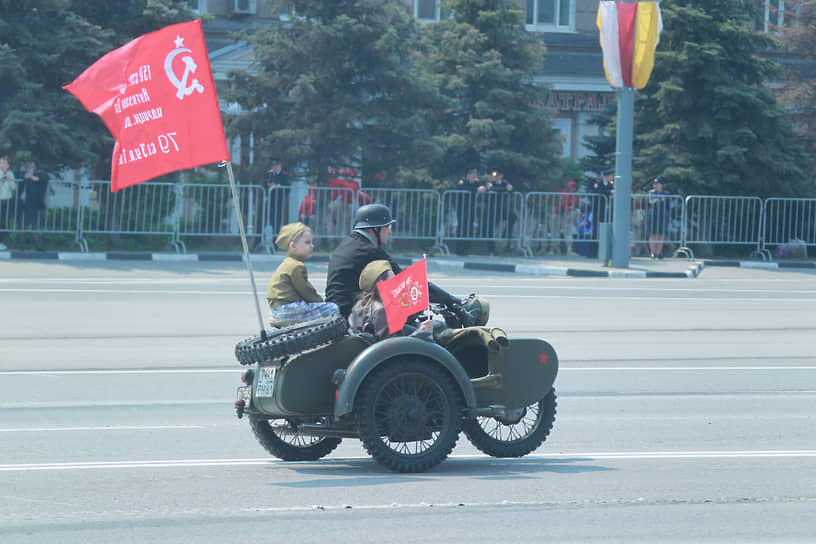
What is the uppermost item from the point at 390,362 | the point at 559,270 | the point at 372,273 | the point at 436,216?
the point at 436,216

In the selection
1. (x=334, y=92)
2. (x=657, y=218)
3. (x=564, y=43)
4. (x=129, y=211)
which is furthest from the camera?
(x=564, y=43)

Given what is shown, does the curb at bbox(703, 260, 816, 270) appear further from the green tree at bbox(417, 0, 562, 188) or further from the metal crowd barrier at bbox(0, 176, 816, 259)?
the green tree at bbox(417, 0, 562, 188)

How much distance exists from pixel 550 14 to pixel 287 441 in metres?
35.0

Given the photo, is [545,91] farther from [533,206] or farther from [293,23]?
[293,23]

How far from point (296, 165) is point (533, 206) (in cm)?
579

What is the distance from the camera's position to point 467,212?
27625 millimetres

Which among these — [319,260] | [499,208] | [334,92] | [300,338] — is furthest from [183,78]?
[334,92]

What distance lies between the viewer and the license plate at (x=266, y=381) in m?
7.48

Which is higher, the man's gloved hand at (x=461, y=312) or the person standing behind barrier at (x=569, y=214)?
the person standing behind barrier at (x=569, y=214)

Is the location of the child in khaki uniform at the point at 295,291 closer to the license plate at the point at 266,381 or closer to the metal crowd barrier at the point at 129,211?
the license plate at the point at 266,381

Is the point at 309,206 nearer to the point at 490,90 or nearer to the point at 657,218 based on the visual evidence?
the point at 490,90

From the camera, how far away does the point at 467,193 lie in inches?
1081

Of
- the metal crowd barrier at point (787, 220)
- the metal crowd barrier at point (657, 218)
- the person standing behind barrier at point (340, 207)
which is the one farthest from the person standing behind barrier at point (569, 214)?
the person standing behind barrier at point (340, 207)

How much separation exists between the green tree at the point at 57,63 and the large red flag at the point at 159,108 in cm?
1900
